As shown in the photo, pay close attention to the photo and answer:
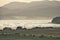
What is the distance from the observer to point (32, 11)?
200 cm

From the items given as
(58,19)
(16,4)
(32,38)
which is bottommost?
(32,38)

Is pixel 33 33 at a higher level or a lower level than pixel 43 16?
lower

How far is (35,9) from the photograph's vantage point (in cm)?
200

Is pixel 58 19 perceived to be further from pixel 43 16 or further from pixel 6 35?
pixel 6 35

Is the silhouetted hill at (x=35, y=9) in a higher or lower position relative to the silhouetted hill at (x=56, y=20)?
higher

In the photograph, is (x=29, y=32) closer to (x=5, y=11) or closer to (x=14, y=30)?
(x=14, y=30)

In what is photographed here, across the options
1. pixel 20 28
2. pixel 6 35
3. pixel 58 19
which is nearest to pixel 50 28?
pixel 58 19

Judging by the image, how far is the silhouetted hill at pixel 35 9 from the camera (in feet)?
6.54

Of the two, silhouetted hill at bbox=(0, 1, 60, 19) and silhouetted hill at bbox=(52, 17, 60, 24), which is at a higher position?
silhouetted hill at bbox=(0, 1, 60, 19)

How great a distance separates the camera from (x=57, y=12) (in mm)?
2002

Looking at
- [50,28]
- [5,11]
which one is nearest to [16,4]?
[5,11]

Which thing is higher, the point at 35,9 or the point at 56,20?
the point at 35,9

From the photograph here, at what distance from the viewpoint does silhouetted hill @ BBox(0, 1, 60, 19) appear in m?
1.99

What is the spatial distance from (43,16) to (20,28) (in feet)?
0.79
